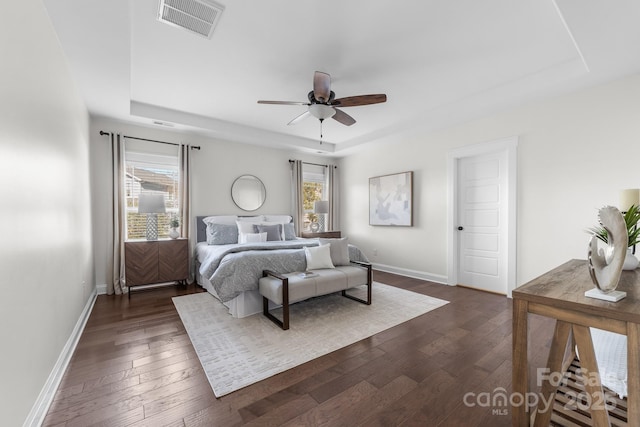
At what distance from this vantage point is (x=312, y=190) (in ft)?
21.4

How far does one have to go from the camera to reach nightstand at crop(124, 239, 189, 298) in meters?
3.91

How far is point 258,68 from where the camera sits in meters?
2.96

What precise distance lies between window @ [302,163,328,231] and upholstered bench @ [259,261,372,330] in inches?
114

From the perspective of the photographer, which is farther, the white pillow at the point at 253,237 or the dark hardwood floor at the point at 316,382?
the white pillow at the point at 253,237

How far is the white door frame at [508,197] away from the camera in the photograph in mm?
3770

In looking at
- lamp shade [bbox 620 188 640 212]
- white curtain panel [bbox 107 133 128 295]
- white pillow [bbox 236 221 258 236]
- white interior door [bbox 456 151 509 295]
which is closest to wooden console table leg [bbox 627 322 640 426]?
lamp shade [bbox 620 188 640 212]

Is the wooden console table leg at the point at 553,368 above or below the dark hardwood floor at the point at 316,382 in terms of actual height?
above

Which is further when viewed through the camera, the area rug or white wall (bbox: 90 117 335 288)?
white wall (bbox: 90 117 335 288)

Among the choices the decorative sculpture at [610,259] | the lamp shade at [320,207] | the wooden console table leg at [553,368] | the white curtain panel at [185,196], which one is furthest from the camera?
the lamp shade at [320,207]

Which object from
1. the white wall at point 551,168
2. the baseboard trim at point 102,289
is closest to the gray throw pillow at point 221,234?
the baseboard trim at point 102,289

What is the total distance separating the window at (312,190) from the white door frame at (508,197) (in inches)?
117

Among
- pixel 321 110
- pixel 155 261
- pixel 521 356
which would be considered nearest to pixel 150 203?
pixel 155 261

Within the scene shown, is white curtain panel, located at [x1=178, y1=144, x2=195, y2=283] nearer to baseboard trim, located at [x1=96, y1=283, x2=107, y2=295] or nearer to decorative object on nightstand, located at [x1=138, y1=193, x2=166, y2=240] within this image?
decorative object on nightstand, located at [x1=138, y1=193, x2=166, y2=240]

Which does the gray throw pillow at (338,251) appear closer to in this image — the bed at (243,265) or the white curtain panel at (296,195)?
the bed at (243,265)
